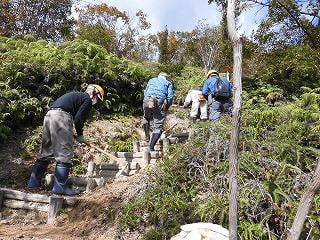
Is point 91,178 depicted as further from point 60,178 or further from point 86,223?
point 86,223

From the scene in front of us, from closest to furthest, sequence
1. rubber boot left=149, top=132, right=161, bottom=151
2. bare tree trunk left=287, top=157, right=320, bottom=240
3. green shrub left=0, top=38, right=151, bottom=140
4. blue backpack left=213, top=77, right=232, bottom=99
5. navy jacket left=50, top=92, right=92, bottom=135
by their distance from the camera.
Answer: bare tree trunk left=287, top=157, right=320, bottom=240
navy jacket left=50, top=92, right=92, bottom=135
blue backpack left=213, top=77, right=232, bottom=99
rubber boot left=149, top=132, right=161, bottom=151
green shrub left=0, top=38, right=151, bottom=140

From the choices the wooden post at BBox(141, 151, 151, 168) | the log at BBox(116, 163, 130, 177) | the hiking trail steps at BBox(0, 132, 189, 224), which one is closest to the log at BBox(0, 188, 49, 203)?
the hiking trail steps at BBox(0, 132, 189, 224)

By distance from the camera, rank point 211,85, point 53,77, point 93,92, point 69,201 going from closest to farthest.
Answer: point 69,201, point 93,92, point 211,85, point 53,77

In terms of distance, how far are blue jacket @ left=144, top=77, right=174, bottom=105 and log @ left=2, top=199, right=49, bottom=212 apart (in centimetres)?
374

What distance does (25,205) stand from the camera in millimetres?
6426

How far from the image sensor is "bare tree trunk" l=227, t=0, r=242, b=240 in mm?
2541

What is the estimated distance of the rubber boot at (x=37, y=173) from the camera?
23.3ft

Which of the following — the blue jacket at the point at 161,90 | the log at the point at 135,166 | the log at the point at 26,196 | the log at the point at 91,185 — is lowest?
the log at the point at 26,196

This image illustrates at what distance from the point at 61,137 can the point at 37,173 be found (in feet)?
2.65

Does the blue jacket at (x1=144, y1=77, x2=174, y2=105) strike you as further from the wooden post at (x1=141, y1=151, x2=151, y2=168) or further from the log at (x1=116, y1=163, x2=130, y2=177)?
the log at (x1=116, y1=163, x2=130, y2=177)

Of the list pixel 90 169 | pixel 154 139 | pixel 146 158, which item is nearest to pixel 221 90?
pixel 154 139

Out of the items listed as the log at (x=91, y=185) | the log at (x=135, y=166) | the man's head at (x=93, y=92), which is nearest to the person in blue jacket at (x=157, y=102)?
the log at (x=135, y=166)

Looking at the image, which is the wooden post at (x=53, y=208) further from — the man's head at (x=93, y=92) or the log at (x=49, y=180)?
the man's head at (x=93, y=92)

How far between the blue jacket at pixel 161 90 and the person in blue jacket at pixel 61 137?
224 cm
